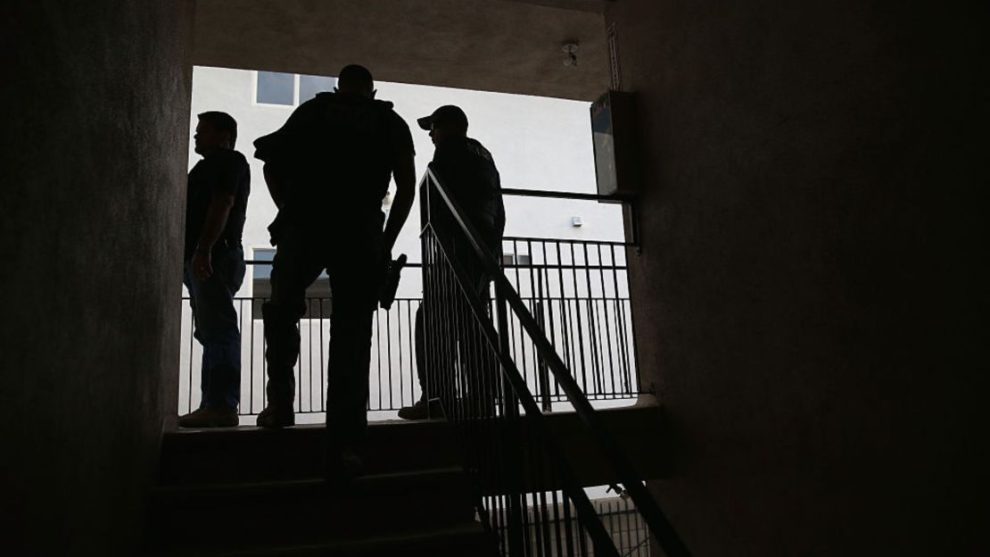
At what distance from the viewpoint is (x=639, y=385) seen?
4.05m

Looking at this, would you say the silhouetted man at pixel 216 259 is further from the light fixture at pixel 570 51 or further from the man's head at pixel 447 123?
the light fixture at pixel 570 51

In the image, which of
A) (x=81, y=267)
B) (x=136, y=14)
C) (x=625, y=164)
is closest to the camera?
(x=81, y=267)

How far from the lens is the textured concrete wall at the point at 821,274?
6.99 feet

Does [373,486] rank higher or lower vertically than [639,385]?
lower

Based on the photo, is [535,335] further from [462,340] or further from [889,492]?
[889,492]

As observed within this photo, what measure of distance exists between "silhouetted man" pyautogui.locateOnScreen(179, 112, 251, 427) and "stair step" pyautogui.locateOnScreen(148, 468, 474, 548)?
2.28ft

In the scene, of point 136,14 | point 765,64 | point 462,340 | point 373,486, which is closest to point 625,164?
point 765,64

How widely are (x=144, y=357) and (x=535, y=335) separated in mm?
1192

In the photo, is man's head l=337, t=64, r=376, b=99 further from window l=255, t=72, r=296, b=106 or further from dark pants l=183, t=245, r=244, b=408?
window l=255, t=72, r=296, b=106

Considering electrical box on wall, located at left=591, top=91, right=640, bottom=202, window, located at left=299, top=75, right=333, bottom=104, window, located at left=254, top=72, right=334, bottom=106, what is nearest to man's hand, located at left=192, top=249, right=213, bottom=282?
electrical box on wall, located at left=591, top=91, right=640, bottom=202

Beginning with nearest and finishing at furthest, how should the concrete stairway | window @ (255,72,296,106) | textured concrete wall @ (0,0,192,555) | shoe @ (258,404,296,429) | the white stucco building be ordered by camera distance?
1. textured concrete wall @ (0,0,192,555)
2. the concrete stairway
3. shoe @ (258,404,296,429)
4. the white stucco building
5. window @ (255,72,296,106)

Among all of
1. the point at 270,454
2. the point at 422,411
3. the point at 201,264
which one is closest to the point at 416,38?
the point at 201,264

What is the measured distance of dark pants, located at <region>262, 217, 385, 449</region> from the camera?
240 centimetres

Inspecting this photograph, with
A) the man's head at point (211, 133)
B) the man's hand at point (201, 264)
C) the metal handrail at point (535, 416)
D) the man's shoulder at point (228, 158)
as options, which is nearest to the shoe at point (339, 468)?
the metal handrail at point (535, 416)
